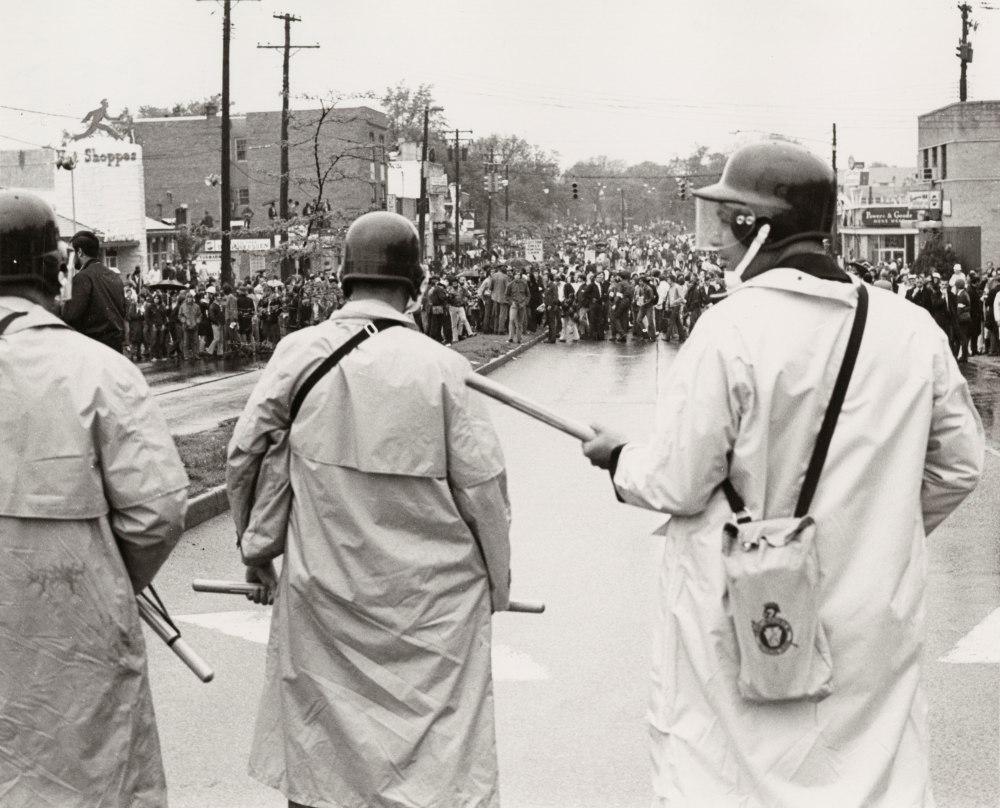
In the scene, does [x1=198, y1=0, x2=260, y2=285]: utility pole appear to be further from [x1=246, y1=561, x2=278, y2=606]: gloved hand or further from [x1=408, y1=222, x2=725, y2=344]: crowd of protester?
[x1=246, y1=561, x2=278, y2=606]: gloved hand

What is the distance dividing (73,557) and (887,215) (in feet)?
247

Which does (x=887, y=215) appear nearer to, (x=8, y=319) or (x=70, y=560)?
(x=8, y=319)

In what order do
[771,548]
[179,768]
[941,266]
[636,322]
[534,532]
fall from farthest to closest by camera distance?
[941,266] < [636,322] < [534,532] < [179,768] < [771,548]

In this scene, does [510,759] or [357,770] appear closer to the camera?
[357,770]

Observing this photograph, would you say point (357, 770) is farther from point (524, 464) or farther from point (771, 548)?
point (524, 464)

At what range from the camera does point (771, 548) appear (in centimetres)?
296

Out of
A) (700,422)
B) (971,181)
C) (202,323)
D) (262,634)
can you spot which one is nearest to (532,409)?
(700,422)

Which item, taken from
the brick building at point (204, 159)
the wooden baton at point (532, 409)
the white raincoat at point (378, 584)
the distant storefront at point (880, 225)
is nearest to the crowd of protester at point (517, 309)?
the white raincoat at point (378, 584)

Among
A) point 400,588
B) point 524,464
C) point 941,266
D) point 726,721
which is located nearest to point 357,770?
point 400,588

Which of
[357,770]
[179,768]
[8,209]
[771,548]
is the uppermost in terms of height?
[8,209]

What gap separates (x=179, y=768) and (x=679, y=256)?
103 meters

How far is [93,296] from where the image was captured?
36.4 feet

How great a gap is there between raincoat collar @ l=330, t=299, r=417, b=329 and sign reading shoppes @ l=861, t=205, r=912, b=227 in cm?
7297

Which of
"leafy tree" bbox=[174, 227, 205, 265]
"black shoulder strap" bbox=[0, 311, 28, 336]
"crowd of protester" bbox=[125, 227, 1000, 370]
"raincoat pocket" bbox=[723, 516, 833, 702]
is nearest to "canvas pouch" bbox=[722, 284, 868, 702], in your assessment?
"raincoat pocket" bbox=[723, 516, 833, 702]
